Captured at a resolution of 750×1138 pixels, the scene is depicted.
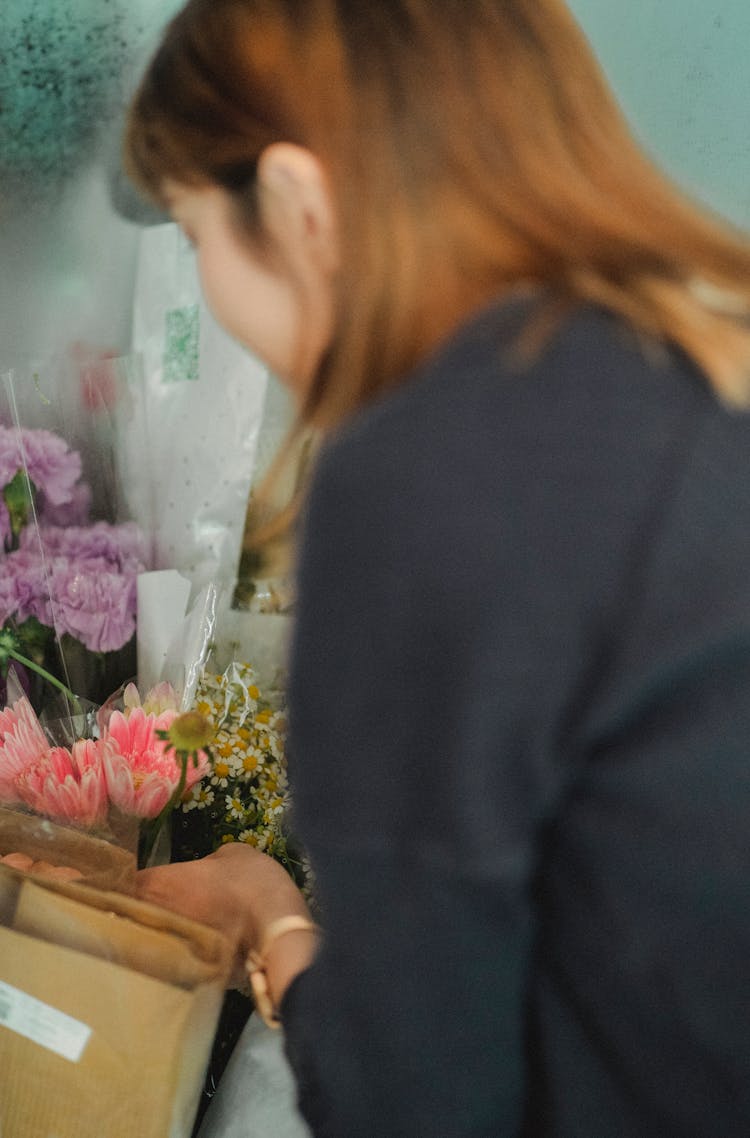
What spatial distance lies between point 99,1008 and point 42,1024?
Answer: 56 mm

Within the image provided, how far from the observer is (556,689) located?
42 cm

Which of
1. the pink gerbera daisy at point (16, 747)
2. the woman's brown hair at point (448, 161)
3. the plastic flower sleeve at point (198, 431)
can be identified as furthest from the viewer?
the plastic flower sleeve at point (198, 431)

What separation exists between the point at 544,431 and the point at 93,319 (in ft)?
2.46

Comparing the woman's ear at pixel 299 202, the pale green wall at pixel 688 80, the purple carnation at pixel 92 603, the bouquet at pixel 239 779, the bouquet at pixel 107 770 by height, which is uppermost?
the woman's ear at pixel 299 202

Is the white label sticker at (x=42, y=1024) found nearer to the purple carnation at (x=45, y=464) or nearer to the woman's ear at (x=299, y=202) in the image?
the purple carnation at (x=45, y=464)

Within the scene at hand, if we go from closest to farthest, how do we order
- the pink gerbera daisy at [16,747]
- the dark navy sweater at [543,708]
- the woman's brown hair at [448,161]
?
the dark navy sweater at [543,708] < the woman's brown hair at [448,161] < the pink gerbera daisy at [16,747]

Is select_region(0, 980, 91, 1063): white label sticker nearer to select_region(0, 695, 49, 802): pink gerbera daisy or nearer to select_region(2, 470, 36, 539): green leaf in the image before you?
select_region(0, 695, 49, 802): pink gerbera daisy

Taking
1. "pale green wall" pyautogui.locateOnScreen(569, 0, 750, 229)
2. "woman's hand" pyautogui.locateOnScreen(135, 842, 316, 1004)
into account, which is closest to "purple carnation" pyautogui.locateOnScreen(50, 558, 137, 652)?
"woman's hand" pyautogui.locateOnScreen(135, 842, 316, 1004)

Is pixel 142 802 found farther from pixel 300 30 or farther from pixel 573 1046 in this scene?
pixel 300 30

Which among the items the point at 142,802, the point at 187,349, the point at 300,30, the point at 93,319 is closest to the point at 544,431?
the point at 300,30

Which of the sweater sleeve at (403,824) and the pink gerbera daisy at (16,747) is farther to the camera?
the pink gerbera daisy at (16,747)

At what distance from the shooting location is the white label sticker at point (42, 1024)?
704 mm

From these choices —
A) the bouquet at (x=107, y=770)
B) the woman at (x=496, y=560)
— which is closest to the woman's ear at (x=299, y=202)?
the woman at (x=496, y=560)

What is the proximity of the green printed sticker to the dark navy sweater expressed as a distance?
1.78 feet
